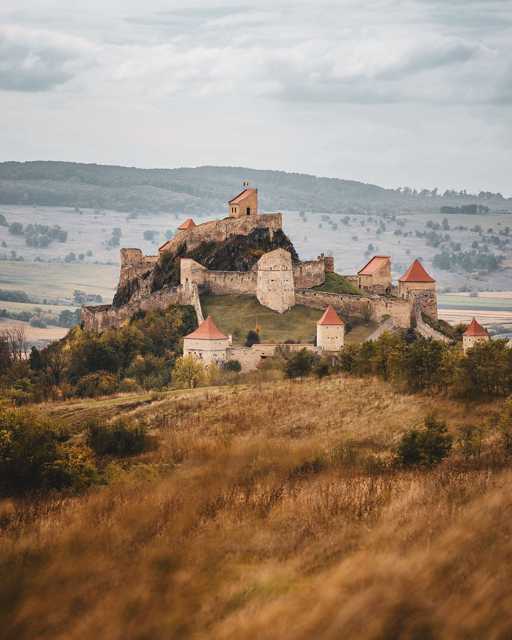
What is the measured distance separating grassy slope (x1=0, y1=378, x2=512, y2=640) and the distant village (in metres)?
40.4

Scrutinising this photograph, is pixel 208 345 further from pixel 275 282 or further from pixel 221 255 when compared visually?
pixel 221 255

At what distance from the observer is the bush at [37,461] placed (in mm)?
12094

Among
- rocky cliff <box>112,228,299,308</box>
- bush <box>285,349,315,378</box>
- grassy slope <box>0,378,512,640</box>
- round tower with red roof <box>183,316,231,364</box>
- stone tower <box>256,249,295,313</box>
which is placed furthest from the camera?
rocky cliff <box>112,228,299,308</box>

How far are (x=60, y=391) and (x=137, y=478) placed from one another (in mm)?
39450

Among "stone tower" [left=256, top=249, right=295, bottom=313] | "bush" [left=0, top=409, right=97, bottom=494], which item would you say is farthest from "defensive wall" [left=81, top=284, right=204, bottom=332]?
"bush" [left=0, top=409, right=97, bottom=494]

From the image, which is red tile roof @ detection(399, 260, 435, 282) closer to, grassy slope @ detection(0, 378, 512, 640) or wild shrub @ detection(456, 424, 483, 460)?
A: wild shrub @ detection(456, 424, 483, 460)

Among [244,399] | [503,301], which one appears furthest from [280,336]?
[503,301]

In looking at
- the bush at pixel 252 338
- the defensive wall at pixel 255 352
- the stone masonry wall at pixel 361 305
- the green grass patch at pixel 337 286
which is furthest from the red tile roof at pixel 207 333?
the green grass patch at pixel 337 286

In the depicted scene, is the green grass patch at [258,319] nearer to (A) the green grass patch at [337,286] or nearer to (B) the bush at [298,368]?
(A) the green grass patch at [337,286]

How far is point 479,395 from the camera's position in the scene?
22.7m

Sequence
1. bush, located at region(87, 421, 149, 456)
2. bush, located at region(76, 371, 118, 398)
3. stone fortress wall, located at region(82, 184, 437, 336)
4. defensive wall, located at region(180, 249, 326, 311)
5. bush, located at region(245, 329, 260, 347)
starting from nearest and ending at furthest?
bush, located at region(87, 421, 149, 456) → bush, located at region(76, 371, 118, 398) → bush, located at region(245, 329, 260, 347) → stone fortress wall, located at region(82, 184, 437, 336) → defensive wall, located at region(180, 249, 326, 311)

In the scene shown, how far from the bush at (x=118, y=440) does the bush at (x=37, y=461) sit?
1157 millimetres

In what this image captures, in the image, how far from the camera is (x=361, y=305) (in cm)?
5722

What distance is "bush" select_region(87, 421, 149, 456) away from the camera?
1566 centimetres
